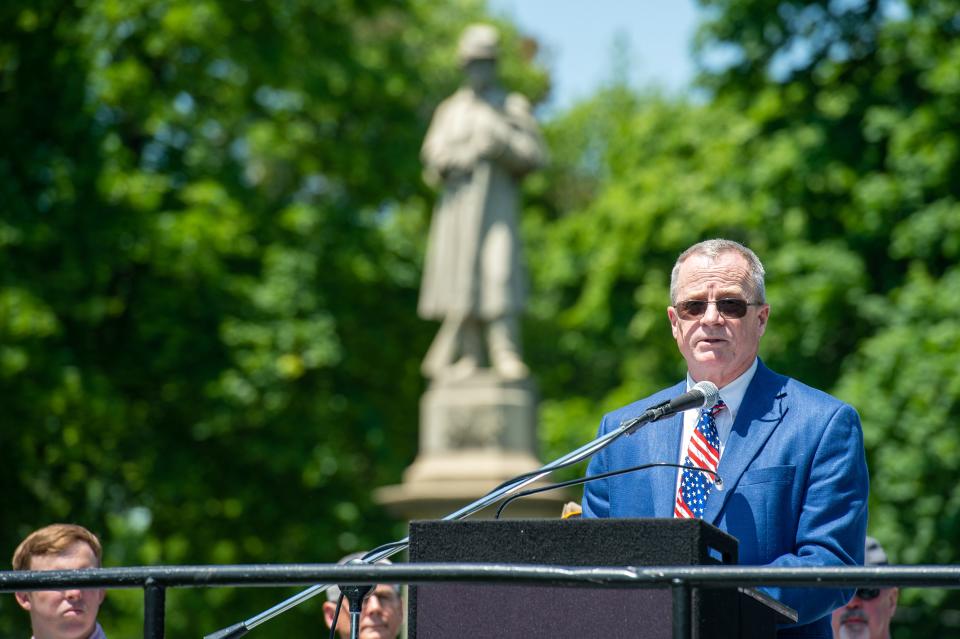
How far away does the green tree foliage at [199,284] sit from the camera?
1619 centimetres

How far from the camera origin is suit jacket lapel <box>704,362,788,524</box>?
4.05 meters

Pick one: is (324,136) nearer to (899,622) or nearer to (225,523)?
(225,523)

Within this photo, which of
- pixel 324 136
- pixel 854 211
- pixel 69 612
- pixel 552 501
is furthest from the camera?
pixel 324 136

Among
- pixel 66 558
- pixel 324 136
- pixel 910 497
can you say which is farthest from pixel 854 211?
pixel 66 558

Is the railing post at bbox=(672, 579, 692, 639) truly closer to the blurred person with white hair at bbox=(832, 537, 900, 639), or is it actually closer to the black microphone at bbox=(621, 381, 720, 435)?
the black microphone at bbox=(621, 381, 720, 435)

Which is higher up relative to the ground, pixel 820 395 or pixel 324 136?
pixel 324 136

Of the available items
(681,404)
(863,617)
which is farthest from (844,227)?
(681,404)

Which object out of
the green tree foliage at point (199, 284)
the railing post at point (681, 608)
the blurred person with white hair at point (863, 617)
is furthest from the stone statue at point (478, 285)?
the railing post at point (681, 608)

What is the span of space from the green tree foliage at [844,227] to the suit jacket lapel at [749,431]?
10689mm

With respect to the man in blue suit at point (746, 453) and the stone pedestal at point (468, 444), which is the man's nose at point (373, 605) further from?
the stone pedestal at point (468, 444)

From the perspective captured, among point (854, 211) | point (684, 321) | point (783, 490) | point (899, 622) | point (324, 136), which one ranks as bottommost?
point (899, 622)

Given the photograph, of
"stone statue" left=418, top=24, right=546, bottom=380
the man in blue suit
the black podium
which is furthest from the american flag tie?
"stone statue" left=418, top=24, right=546, bottom=380

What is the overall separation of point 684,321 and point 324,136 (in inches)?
686

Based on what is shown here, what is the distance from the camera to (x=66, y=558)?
5.55 metres
